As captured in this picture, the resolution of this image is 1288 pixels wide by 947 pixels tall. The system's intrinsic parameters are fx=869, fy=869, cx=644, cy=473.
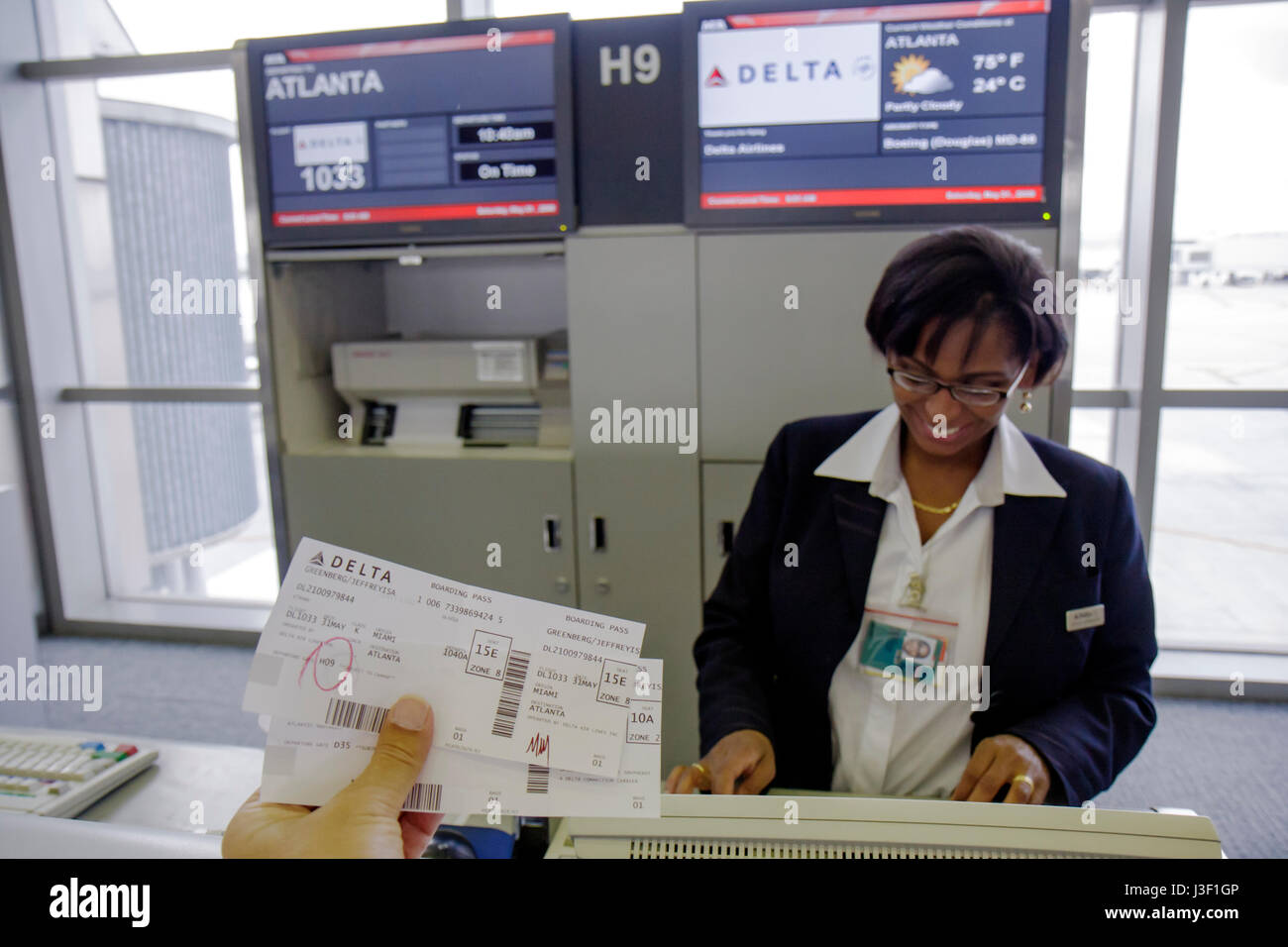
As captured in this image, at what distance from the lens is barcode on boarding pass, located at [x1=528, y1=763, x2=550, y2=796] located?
0.52m

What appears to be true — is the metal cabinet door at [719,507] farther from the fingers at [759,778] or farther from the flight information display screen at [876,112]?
the fingers at [759,778]

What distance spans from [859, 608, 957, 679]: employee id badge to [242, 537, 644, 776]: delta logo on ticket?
0.91 meters

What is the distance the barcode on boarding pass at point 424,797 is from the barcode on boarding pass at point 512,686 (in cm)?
6

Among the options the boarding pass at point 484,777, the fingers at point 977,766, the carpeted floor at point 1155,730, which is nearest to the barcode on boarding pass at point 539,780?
the boarding pass at point 484,777

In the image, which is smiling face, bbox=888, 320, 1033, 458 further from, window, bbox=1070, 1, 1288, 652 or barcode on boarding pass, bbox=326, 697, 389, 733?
window, bbox=1070, 1, 1288, 652

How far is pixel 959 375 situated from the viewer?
1.29 metres

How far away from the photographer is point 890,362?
1374mm

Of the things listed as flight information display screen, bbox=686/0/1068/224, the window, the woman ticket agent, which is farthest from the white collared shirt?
the window

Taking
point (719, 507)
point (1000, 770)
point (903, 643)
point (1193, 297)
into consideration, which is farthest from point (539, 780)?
point (1193, 297)

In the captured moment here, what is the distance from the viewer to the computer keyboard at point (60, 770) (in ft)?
3.93

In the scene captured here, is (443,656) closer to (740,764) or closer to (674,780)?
(674,780)

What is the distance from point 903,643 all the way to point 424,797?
95 cm
